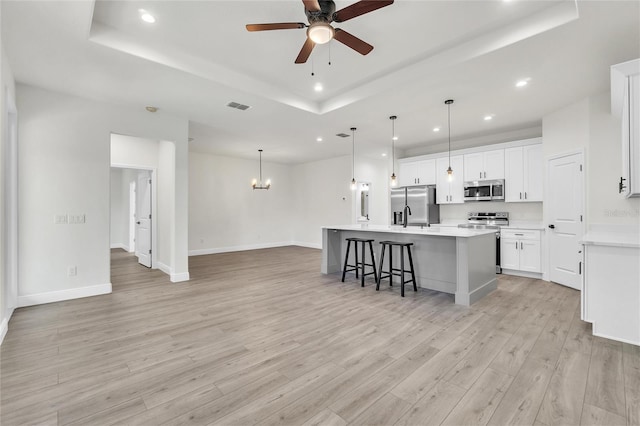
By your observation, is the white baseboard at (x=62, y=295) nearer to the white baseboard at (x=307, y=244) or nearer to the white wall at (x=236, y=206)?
the white wall at (x=236, y=206)

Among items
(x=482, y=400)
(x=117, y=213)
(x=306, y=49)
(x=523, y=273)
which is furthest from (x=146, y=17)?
(x=117, y=213)

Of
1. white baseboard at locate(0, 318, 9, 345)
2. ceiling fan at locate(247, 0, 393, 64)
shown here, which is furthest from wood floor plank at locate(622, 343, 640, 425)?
white baseboard at locate(0, 318, 9, 345)

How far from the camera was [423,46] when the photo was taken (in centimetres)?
327

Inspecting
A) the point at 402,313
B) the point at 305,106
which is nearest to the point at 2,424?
the point at 402,313

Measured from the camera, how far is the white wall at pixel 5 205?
2.88 m

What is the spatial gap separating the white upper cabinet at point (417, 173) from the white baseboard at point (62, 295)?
21.3ft

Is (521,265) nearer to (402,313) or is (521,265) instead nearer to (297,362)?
(402,313)

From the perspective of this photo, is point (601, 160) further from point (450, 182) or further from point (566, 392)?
point (566, 392)

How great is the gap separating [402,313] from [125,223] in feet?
30.5

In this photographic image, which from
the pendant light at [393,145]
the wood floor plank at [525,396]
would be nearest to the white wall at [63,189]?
the pendant light at [393,145]

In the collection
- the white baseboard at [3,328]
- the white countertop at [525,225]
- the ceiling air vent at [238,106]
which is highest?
the ceiling air vent at [238,106]

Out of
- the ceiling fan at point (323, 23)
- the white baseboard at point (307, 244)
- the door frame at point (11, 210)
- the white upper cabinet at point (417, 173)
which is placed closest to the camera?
the ceiling fan at point (323, 23)

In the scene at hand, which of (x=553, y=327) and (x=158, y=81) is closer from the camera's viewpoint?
(x=553, y=327)

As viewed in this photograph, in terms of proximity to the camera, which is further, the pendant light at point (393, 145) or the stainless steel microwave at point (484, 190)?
the stainless steel microwave at point (484, 190)
